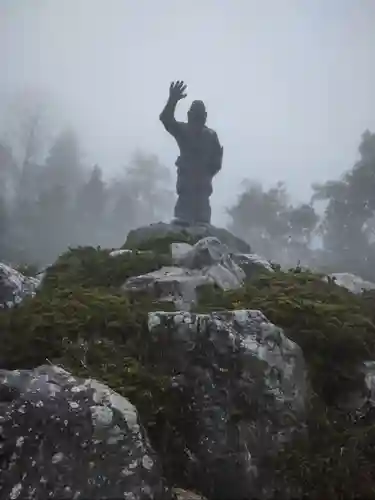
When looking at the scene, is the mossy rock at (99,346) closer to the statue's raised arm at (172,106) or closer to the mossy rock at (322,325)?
the mossy rock at (322,325)

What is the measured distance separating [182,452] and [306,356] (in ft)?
3.66

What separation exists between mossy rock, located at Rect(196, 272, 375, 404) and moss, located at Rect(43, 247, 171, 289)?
1.16 meters

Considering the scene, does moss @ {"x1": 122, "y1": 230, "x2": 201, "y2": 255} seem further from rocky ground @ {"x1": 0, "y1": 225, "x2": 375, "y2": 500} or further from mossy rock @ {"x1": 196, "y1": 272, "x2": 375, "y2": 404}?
rocky ground @ {"x1": 0, "y1": 225, "x2": 375, "y2": 500}

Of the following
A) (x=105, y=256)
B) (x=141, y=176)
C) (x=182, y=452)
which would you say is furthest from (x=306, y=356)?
A: (x=141, y=176)

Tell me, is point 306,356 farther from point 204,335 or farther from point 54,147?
point 54,147

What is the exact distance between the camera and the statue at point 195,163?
8352 millimetres

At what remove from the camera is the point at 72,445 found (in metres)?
2.50

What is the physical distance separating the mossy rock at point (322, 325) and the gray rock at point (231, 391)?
0.71ft

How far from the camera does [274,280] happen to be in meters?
4.91

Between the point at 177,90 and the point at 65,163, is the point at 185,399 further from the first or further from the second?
the point at 65,163

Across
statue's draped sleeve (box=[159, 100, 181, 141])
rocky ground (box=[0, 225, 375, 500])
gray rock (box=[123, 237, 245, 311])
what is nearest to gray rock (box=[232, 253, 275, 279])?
gray rock (box=[123, 237, 245, 311])

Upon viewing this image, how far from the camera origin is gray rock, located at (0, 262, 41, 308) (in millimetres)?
4402

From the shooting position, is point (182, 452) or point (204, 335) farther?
point (204, 335)

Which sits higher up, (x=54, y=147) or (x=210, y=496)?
(x=54, y=147)
